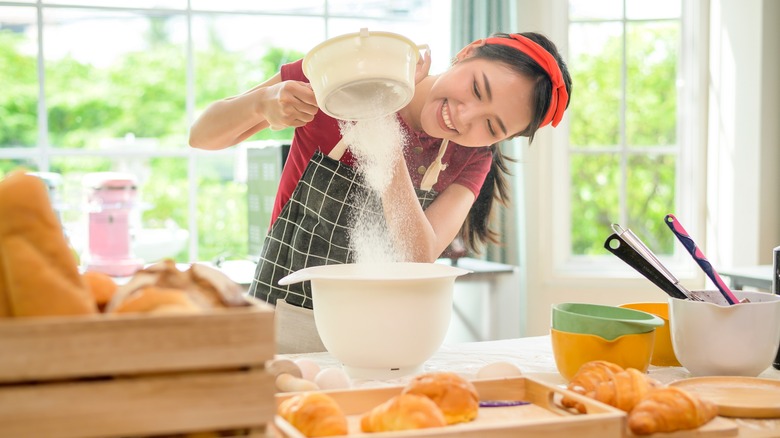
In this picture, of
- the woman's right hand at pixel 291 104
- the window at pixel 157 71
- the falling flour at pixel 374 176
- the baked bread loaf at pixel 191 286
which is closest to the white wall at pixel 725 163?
the window at pixel 157 71

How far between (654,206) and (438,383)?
3179mm

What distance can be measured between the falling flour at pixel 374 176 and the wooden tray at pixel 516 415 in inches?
29.0

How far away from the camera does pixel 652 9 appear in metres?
3.63

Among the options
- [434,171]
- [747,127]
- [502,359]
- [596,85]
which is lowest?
[502,359]

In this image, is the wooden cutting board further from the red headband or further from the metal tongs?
the red headband

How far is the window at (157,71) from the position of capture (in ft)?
11.2

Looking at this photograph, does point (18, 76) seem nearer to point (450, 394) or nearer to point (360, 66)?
point (360, 66)

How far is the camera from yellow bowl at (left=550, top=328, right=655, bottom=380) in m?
1.10

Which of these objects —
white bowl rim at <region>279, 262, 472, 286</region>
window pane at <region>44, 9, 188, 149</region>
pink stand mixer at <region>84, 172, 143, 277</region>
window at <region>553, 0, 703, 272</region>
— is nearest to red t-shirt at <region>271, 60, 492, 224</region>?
white bowl rim at <region>279, 262, 472, 286</region>

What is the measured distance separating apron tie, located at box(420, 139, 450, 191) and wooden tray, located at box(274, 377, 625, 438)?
0.88m

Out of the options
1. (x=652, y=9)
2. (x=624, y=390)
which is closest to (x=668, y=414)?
(x=624, y=390)

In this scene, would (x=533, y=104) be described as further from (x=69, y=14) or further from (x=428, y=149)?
(x=69, y=14)

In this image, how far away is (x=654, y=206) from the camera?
3.76 meters

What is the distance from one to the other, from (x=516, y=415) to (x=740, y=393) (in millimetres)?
340
